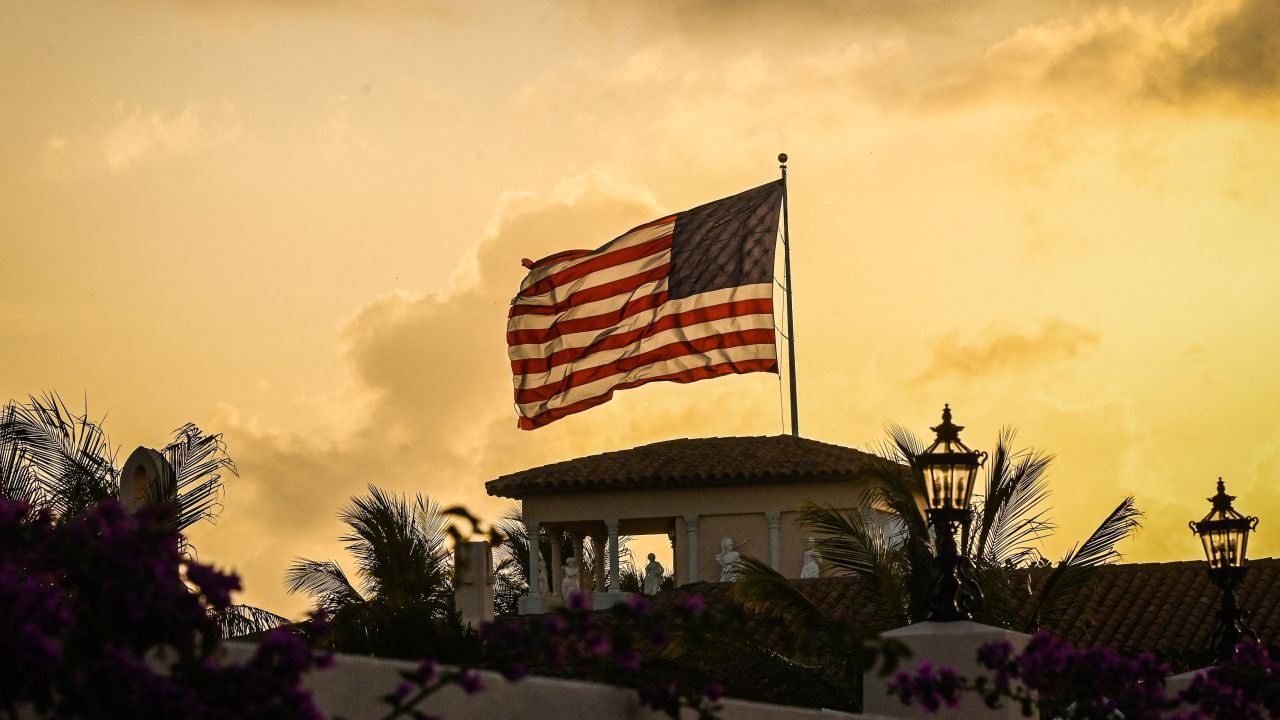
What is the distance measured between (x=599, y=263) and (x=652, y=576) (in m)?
10.1

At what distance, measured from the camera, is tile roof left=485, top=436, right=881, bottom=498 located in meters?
30.7

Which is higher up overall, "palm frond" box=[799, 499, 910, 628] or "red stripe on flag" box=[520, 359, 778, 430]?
"red stripe on flag" box=[520, 359, 778, 430]

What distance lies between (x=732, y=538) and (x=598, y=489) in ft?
9.04

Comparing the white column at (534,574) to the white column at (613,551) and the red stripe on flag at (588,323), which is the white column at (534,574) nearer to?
the white column at (613,551)

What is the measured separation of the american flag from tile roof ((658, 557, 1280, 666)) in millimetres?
3328

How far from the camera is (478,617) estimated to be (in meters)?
15.4

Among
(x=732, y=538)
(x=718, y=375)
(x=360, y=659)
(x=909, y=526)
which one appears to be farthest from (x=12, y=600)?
(x=732, y=538)

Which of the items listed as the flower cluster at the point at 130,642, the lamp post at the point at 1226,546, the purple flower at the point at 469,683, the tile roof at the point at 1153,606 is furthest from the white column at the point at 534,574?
the flower cluster at the point at 130,642

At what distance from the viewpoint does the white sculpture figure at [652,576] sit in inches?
1246

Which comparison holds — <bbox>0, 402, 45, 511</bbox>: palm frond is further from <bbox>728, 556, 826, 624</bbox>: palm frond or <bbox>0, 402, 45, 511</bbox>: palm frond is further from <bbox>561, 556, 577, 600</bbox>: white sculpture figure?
<bbox>561, 556, 577, 600</bbox>: white sculpture figure

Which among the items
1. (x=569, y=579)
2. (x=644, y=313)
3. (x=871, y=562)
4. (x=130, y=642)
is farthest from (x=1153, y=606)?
(x=130, y=642)

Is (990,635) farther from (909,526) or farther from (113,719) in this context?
(909,526)

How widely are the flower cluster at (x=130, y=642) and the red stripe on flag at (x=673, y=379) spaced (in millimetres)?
18021

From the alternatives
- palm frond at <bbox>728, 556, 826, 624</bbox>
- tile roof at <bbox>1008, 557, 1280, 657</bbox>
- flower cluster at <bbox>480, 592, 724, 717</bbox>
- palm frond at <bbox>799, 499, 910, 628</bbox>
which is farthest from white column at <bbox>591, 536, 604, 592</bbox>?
flower cluster at <bbox>480, 592, 724, 717</bbox>
